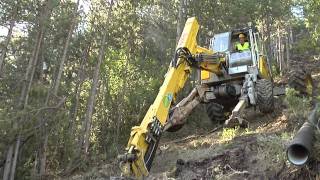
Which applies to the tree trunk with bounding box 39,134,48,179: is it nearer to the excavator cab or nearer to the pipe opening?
the excavator cab

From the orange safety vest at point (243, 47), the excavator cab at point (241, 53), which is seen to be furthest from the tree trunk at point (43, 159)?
the orange safety vest at point (243, 47)

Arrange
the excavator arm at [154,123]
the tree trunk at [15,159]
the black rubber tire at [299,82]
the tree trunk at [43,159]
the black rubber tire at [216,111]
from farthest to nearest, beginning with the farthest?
the tree trunk at [43,159], the tree trunk at [15,159], the black rubber tire at [299,82], the black rubber tire at [216,111], the excavator arm at [154,123]

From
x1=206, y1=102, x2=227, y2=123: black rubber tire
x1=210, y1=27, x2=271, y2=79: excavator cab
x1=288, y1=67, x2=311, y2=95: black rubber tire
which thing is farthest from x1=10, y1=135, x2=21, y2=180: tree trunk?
x1=288, y1=67, x2=311, y2=95: black rubber tire

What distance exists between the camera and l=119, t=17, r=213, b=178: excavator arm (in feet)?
24.3

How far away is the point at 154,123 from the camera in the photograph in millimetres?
7836

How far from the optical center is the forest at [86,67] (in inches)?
612

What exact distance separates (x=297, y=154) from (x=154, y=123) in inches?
98.6

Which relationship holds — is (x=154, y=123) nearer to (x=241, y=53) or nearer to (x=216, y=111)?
(x=241, y=53)

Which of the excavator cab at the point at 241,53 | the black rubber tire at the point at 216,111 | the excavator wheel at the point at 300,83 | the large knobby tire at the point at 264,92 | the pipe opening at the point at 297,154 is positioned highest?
the excavator cab at the point at 241,53

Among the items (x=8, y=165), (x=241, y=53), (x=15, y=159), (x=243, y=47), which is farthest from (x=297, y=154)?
(x=8, y=165)

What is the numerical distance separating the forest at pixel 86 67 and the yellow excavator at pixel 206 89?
197 centimetres

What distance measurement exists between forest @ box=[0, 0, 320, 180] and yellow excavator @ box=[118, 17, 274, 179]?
1965mm

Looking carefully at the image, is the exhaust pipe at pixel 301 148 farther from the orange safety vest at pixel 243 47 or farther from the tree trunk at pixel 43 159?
the tree trunk at pixel 43 159

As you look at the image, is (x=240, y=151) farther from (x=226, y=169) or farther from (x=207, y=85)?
(x=207, y=85)
